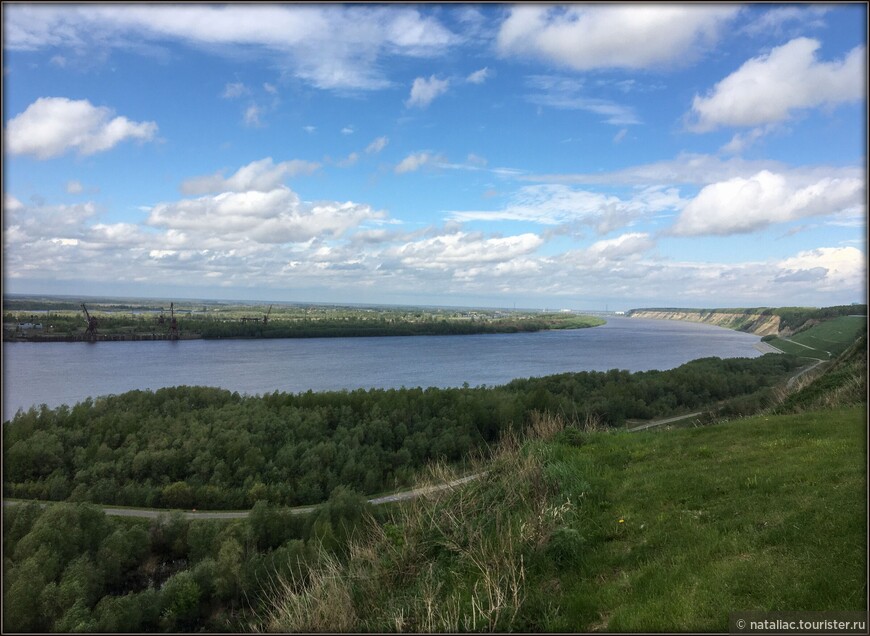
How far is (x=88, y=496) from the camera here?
75.0 feet

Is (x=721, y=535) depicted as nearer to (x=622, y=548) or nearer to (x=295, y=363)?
(x=622, y=548)

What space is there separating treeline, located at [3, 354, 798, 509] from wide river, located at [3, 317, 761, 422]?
6.45 m

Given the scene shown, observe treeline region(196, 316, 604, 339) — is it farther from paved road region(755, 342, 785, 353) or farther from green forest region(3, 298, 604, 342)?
paved road region(755, 342, 785, 353)

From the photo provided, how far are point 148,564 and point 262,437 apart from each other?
1073cm

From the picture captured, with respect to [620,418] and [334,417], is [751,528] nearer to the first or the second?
[334,417]

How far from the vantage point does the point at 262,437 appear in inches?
1135

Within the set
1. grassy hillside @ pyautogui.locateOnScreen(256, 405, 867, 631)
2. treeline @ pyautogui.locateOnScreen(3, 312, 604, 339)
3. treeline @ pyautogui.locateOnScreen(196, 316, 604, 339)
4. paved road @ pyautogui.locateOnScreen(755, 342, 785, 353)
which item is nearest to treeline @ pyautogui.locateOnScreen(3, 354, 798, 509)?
grassy hillside @ pyautogui.locateOnScreen(256, 405, 867, 631)

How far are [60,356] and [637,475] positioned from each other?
59376 mm

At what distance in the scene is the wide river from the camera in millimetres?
41781

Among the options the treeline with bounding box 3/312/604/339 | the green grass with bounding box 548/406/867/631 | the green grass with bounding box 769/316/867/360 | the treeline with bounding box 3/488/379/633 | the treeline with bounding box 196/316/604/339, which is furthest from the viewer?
the treeline with bounding box 196/316/604/339

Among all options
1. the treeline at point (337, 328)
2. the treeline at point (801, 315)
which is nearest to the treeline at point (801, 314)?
the treeline at point (801, 315)

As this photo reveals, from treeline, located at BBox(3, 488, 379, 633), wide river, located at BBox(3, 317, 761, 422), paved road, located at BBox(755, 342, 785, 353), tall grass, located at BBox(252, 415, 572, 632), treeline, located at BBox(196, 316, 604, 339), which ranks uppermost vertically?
tall grass, located at BBox(252, 415, 572, 632)

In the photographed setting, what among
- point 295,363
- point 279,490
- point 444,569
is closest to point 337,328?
point 295,363

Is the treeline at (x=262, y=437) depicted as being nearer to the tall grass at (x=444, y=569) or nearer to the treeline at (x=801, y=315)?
the treeline at (x=801, y=315)
